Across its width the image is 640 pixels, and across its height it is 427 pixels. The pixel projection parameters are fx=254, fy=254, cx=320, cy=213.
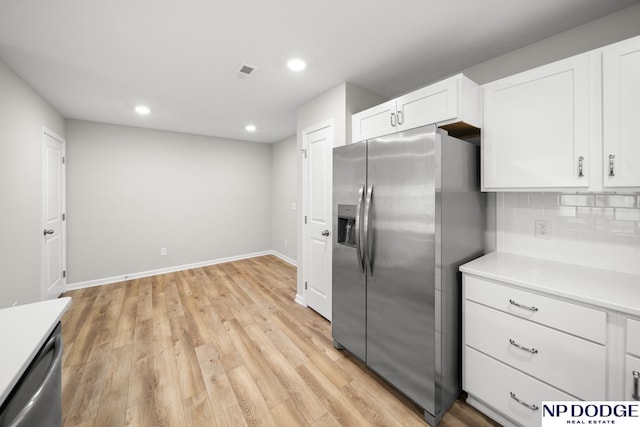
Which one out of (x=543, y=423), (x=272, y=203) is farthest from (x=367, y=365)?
(x=272, y=203)

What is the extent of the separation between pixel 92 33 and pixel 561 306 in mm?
3331

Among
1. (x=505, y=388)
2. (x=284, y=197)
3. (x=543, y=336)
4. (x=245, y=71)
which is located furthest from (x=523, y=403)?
(x=284, y=197)

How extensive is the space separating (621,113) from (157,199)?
5332mm

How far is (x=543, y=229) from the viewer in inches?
71.4

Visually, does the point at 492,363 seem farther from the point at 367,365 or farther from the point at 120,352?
the point at 120,352

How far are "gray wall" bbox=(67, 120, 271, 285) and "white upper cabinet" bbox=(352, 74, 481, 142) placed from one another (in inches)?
143

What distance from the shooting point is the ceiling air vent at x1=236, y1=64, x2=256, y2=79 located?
2258 millimetres

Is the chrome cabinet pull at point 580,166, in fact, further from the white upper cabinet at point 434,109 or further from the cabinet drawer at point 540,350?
the cabinet drawer at point 540,350

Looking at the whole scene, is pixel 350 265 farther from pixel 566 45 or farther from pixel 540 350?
pixel 566 45

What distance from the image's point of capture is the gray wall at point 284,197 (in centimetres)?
496

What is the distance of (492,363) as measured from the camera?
150 centimetres

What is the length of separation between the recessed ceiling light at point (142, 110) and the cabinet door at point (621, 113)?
13.9ft

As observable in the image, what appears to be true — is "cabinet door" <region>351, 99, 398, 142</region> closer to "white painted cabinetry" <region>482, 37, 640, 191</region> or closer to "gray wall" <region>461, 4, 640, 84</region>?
"white painted cabinetry" <region>482, 37, 640, 191</region>

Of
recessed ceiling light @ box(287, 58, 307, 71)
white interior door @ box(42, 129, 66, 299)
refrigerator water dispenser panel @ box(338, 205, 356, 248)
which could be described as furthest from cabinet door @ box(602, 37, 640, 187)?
white interior door @ box(42, 129, 66, 299)
